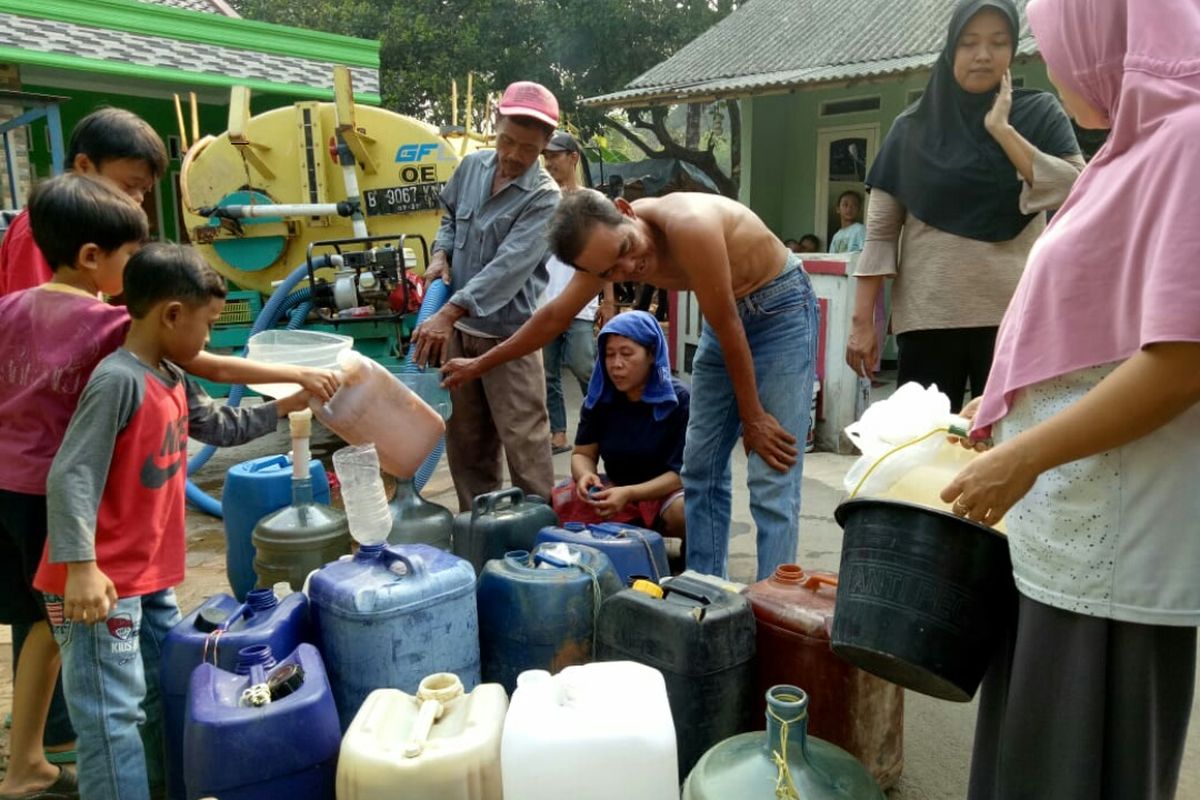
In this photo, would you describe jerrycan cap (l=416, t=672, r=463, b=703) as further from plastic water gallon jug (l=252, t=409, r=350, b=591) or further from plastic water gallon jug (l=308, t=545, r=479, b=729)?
plastic water gallon jug (l=252, t=409, r=350, b=591)

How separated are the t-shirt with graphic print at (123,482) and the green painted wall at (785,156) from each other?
8724 mm

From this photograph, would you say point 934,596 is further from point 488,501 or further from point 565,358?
point 565,358

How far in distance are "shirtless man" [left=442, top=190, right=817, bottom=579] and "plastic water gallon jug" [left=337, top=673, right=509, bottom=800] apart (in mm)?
1178

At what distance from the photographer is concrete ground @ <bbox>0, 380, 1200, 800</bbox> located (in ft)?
7.41

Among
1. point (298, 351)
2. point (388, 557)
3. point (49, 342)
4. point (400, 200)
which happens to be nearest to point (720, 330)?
point (388, 557)

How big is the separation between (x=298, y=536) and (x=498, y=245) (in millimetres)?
1411

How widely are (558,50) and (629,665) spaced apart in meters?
15.6

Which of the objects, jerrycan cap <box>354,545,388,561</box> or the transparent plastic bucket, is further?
the transparent plastic bucket

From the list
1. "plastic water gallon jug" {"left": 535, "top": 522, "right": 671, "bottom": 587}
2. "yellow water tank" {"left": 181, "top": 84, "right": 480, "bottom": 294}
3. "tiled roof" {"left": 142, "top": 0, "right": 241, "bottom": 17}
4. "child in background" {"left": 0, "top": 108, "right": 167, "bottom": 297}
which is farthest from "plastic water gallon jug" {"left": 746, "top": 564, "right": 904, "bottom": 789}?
"tiled roof" {"left": 142, "top": 0, "right": 241, "bottom": 17}

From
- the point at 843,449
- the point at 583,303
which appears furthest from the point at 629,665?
the point at 843,449

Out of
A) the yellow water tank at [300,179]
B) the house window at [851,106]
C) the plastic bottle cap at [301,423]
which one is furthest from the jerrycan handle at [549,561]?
the house window at [851,106]

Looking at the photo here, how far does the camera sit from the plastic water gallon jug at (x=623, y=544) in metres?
2.63

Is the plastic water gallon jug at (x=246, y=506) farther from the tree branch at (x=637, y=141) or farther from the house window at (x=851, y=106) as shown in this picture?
the tree branch at (x=637, y=141)

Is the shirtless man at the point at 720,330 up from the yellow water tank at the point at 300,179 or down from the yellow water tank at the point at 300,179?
down
